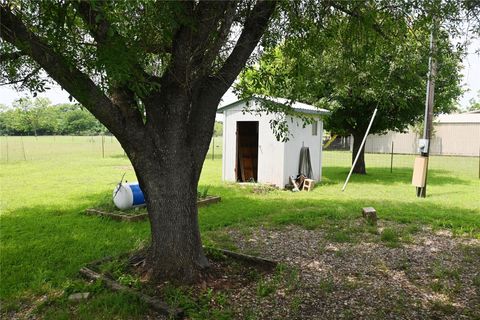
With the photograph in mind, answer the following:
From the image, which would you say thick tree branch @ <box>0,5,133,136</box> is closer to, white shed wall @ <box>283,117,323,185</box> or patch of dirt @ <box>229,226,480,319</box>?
patch of dirt @ <box>229,226,480,319</box>

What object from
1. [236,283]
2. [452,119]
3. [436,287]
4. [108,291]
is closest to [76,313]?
[108,291]

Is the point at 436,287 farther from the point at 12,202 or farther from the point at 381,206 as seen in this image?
the point at 12,202

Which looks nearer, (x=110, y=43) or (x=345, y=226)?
(x=110, y=43)

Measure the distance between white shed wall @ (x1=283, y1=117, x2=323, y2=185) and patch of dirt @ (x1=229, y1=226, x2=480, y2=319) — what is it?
17.6ft

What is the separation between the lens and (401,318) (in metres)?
3.53

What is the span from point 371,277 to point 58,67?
3963 mm

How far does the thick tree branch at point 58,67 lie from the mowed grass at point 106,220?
1.84m

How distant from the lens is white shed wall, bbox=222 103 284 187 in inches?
458

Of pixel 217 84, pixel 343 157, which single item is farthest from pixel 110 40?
pixel 343 157

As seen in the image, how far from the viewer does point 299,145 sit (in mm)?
12227

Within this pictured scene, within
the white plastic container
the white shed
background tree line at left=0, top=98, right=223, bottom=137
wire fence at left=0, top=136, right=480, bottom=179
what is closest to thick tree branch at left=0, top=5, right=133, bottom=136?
the white plastic container

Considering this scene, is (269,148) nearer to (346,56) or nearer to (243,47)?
(346,56)

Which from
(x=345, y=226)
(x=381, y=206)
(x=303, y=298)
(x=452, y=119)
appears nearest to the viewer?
(x=303, y=298)

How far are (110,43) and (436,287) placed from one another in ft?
13.3
